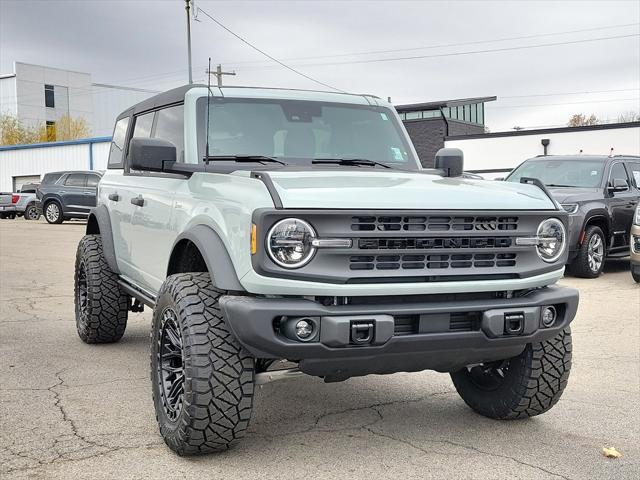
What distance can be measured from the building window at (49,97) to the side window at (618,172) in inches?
2697

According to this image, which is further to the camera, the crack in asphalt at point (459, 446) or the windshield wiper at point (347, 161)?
the windshield wiper at point (347, 161)

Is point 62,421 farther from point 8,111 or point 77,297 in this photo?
point 8,111

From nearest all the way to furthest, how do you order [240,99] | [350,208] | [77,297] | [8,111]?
1. [350,208]
2. [240,99]
3. [77,297]
4. [8,111]

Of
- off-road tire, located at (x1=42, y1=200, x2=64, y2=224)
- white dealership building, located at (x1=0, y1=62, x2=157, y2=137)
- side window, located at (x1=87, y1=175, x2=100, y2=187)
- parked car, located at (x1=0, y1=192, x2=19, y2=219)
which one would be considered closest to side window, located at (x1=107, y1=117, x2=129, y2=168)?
side window, located at (x1=87, y1=175, x2=100, y2=187)

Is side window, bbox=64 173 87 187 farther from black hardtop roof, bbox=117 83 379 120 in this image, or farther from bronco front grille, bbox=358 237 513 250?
bronco front grille, bbox=358 237 513 250

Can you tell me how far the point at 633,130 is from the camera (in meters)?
28.9

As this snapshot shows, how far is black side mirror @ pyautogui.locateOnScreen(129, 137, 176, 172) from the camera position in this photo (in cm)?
443

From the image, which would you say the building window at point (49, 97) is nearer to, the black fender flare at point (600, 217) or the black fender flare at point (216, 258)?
the black fender flare at point (600, 217)

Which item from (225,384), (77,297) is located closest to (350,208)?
(225,384)

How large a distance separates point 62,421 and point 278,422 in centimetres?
126

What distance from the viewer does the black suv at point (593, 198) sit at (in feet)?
37.2

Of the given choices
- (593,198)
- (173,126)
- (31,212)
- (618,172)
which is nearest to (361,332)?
(173,126)

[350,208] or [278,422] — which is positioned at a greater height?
[350,208]

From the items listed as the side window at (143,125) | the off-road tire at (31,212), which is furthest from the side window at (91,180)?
the side window at (143,125)
